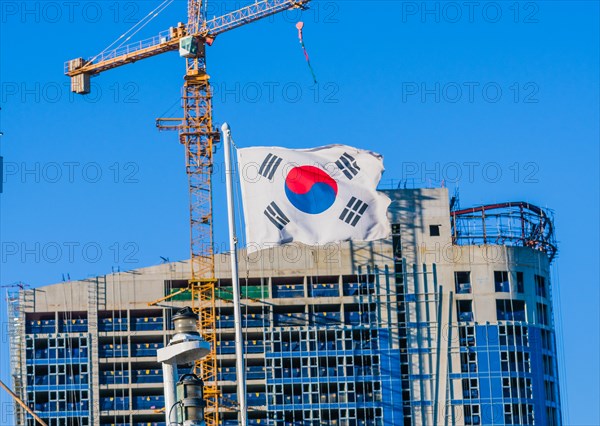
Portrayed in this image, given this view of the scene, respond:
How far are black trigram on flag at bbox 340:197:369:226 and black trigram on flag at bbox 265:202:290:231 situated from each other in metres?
4.03

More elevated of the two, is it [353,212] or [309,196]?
Answer: [309,196]

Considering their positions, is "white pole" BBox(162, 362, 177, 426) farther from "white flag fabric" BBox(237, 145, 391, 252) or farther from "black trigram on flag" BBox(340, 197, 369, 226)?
"black trigram on flag" BBox(340, 197, 369, 226)

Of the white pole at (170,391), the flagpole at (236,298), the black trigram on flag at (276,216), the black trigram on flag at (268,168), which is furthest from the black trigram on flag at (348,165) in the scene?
the white pole at (170,391)

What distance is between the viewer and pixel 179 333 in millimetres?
59344

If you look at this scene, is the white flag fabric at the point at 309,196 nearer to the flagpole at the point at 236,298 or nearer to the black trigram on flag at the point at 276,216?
the black trigram on flag at the point at 276,216

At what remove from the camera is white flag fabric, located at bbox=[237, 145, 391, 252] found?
10394cm

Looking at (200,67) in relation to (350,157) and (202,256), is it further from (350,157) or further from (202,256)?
(350,157)

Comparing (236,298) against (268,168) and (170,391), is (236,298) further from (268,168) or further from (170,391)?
(170,391)

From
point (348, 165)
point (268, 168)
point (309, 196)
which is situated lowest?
point (309, 196)

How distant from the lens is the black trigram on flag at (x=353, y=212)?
10688cm

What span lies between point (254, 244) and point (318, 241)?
4051 mm

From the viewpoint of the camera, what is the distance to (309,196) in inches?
4200

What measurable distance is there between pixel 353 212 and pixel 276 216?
6.03m

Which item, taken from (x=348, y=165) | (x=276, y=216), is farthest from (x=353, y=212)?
(x=276, y=216)
